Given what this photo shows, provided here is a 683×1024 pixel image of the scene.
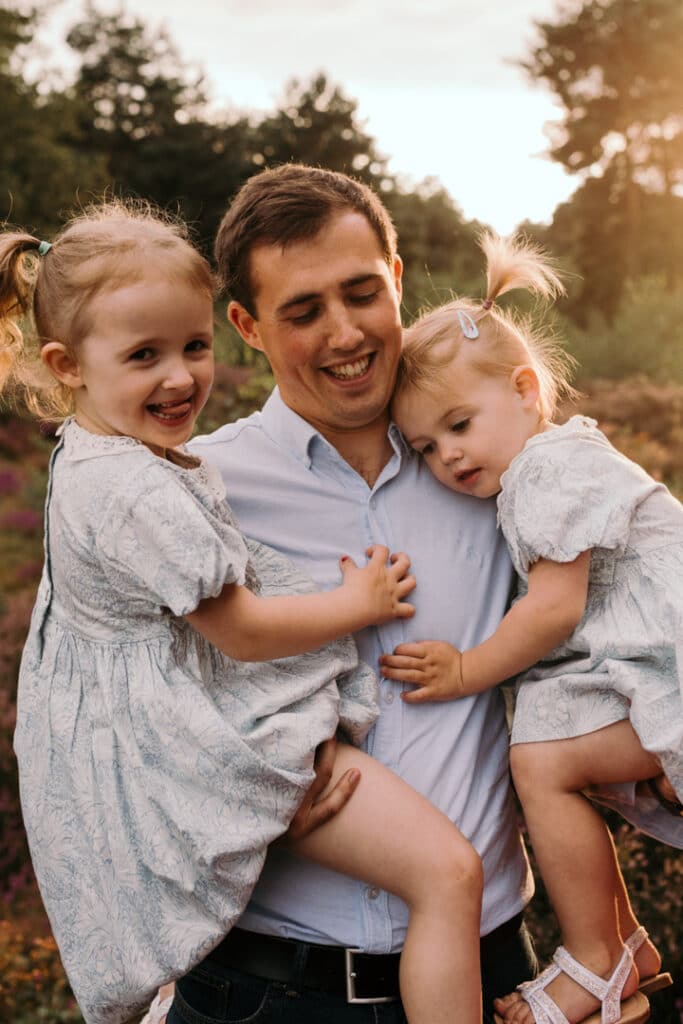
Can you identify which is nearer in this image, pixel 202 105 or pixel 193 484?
pixel 193 484

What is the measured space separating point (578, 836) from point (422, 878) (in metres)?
0.41

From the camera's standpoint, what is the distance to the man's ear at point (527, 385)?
8.47 ft

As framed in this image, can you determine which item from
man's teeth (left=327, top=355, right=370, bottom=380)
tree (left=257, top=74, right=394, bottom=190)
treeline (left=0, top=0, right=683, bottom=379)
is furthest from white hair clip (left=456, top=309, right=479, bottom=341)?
tree (left=257, top=74, right=394, bottom=190)

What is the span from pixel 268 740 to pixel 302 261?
112cm

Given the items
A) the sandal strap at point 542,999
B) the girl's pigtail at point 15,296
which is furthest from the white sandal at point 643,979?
the girl's pigtail at point 15,296

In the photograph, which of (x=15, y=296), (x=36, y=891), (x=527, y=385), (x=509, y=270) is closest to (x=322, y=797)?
(x=527, y=385)

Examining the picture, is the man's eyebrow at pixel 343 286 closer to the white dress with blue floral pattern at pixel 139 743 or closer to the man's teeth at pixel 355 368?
the man's teeth at pixel 355 368

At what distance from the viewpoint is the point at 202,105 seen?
91.8 feet

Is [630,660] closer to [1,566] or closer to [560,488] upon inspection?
[560,488]

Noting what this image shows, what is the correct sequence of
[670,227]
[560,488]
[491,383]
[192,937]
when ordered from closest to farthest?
[192,937]
[560,488]
[491,383]
[670,227]

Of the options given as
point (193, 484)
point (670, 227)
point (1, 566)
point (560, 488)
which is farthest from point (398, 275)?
point (670, 227)

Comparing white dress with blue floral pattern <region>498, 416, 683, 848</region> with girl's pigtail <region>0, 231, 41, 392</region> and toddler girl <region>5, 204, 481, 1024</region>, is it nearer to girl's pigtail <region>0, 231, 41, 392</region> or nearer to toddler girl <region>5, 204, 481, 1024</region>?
toddler girl <region>5, 204, 481, 1024</region>

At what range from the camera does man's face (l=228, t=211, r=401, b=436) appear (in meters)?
2.57

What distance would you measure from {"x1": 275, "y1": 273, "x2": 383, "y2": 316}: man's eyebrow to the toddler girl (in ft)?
1.23
